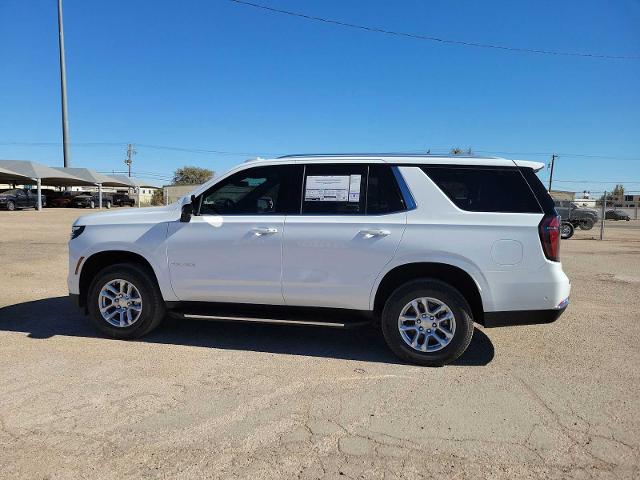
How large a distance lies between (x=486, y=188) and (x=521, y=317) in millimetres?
1172

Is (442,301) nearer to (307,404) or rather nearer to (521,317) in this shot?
(521,317)

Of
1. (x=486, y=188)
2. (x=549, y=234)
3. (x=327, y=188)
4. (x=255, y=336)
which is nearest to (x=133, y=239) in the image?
(x=255, y=336)

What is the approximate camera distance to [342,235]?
4426 millimetres

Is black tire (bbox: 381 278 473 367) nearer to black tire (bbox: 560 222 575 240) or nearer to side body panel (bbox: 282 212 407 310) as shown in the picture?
side body panel (bbox: 282 212 407 310)

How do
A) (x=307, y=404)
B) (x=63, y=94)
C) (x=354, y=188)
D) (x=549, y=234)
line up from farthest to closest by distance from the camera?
(x=63, y=94) < (x=354, y=188) < (x=549, y=234) < (x=307, y=404)

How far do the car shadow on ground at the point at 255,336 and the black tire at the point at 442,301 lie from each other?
200mm

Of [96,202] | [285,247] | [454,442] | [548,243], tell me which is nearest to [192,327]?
[285,247]


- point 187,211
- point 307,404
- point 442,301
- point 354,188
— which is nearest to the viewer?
point 307,404

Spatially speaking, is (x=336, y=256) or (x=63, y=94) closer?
(x=336, y=256)

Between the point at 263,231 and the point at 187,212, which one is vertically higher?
the point at 187,212

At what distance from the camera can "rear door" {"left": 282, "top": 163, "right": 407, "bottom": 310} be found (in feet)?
14.4

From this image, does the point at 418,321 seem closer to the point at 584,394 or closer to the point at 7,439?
the point at 584,394

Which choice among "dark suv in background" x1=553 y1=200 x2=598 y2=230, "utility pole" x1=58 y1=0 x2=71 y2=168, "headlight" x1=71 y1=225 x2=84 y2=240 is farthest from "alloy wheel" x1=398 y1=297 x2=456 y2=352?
"utility pole" x1=58 y1=0 x2=71 y2=168

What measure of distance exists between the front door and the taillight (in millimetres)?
2294
